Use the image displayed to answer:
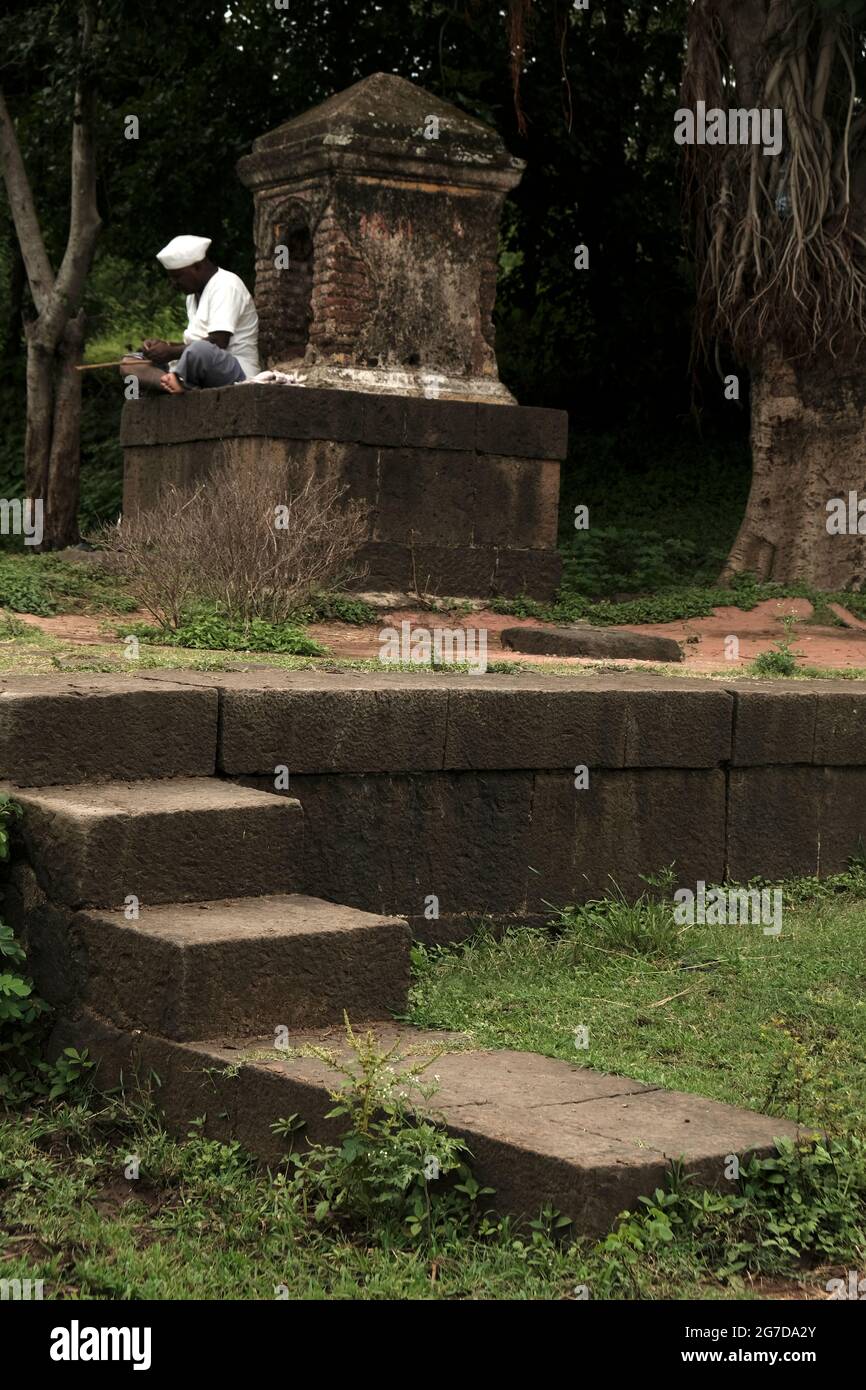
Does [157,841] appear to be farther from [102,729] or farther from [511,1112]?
[511,1112]

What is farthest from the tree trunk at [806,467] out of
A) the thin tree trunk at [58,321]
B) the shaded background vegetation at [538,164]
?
the thin tree trunk at [58,321]

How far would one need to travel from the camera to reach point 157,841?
4.79 metres

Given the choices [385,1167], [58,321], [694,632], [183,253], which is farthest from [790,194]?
[385,1167]

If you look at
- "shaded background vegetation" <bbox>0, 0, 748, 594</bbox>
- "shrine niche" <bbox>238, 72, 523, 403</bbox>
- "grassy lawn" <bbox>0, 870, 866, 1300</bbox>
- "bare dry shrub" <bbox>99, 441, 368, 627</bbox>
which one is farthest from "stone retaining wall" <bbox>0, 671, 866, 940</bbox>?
"shaded background vegetation" <bbox>0, 0, 748, 594</bbox>

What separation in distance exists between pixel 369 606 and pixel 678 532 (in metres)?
7.21

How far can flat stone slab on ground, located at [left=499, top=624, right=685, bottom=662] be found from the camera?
884 centimetres

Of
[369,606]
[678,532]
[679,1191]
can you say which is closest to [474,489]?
[369,606]

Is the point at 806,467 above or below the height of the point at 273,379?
below

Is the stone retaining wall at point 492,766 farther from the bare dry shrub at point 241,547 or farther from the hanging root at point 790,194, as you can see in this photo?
the hanging root at point 790,194

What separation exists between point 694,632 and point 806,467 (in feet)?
9.31

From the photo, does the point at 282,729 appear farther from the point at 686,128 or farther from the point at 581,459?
the point at 581,459

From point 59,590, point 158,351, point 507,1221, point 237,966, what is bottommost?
point 507,1221

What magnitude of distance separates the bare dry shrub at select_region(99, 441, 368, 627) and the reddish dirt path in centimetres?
29

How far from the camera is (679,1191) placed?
3738 mm
